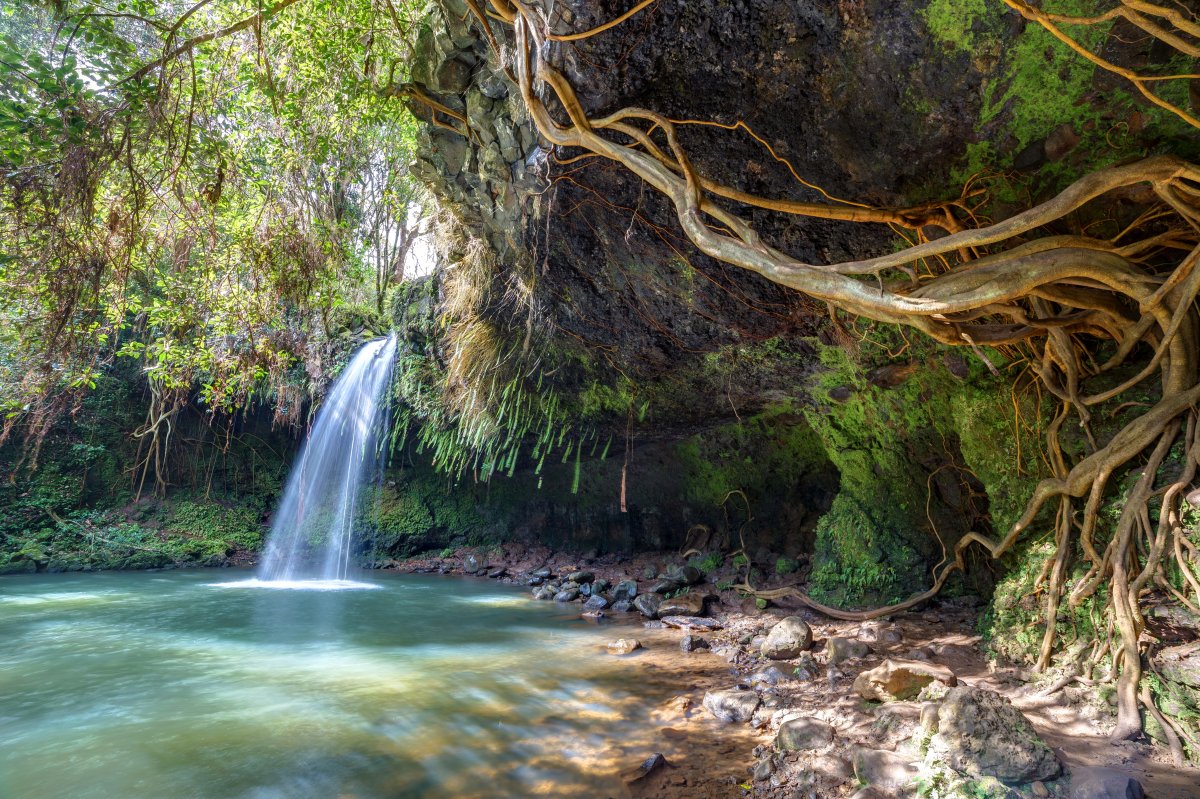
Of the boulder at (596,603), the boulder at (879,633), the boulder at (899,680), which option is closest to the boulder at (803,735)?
the boulder at (899,680)

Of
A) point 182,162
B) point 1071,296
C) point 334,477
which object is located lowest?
point 334,477

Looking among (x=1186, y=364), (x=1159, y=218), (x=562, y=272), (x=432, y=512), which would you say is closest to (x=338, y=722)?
(x=562, y=272)

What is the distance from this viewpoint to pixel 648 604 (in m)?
6.87

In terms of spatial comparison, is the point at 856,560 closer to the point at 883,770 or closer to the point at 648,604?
the point at 648,604

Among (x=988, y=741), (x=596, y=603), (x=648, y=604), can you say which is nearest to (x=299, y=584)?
(x=596, y=603)

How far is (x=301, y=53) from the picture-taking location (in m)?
4.93

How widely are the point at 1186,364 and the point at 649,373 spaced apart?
4472 millimetres

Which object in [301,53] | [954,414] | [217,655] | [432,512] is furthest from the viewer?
[432,512]

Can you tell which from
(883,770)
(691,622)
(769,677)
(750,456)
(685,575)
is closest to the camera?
(883,770)

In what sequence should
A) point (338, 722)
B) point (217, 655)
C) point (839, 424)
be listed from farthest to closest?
point (839, 424), point (217, 655), point (338, 722)

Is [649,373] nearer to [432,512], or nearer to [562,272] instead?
[562,272]

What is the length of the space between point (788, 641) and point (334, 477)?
9.19 meters

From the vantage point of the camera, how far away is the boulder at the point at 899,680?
335 centimetres

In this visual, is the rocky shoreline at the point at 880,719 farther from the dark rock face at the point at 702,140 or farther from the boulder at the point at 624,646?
the dark rock face at the point at 702,140
